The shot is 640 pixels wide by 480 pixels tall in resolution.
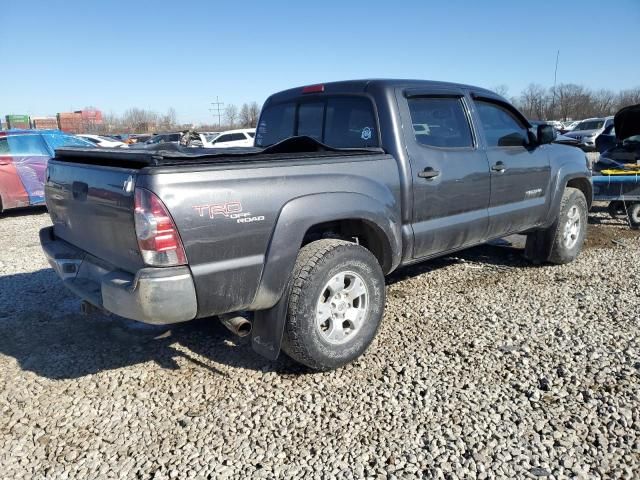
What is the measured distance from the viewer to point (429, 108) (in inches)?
155

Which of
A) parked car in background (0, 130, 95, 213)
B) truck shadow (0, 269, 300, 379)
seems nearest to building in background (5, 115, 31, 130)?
parked car in background (0, 130, 95, 213)

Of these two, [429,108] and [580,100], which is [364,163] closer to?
[429,108]

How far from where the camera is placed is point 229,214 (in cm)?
262

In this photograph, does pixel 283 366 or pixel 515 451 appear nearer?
pixel 515 451

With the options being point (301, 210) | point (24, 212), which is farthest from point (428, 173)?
point (24, 212)

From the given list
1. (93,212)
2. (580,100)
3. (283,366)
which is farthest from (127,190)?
(580,100)

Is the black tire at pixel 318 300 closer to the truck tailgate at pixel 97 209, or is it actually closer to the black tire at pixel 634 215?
the truck tailgate at pixel 97 209

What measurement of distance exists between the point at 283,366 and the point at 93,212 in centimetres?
157

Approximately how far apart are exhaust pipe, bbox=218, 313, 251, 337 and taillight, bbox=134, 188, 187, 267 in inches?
22.6

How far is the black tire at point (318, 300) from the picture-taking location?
2.97 metres

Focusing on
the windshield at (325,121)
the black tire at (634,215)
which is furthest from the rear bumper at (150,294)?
the black tire at (634,215)

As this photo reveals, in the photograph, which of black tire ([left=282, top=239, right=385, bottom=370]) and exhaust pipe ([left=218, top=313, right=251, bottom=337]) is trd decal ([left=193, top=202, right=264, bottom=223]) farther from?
exhaust pipe ([left=218, top=313, right=251, bottom=337])

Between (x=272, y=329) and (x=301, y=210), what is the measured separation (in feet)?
2.41

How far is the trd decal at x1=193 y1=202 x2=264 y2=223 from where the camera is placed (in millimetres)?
2547
